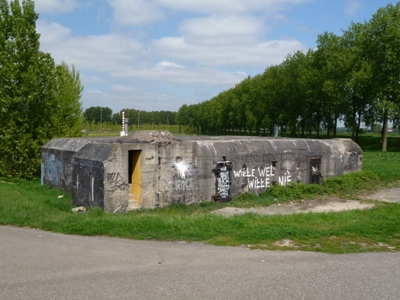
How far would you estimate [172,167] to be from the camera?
12766mm

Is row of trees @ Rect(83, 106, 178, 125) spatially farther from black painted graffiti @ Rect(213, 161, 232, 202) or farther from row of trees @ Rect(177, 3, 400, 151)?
black painted graffiti @ Rect(213, 161, 232, 202)

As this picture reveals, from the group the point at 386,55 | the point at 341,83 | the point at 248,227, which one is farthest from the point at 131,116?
the point at 248,227

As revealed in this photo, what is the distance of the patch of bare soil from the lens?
501 inches

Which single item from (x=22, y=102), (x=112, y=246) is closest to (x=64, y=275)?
(x=112, y=246)

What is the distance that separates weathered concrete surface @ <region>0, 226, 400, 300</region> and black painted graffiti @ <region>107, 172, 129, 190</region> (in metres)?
4.12

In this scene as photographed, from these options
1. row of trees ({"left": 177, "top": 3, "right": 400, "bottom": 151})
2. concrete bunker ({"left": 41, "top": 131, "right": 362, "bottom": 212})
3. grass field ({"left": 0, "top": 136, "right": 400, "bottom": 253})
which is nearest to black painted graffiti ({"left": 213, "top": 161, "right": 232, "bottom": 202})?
concrete bunker ({"left": 41, "top": 131, "right": 362, "bottom": 212})

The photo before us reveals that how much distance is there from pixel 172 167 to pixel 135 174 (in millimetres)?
1249

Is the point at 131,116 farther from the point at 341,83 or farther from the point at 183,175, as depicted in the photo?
the point at 183,175

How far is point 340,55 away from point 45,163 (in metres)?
27.7

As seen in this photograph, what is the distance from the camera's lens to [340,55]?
35.4 meters

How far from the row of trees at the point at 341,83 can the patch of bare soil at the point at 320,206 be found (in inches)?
790

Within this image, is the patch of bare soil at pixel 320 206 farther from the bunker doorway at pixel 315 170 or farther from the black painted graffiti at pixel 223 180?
the bunker doorway at pixel 315 170

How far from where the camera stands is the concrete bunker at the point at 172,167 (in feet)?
38.3

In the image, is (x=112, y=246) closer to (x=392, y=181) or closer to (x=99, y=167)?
(x=99, y=167)
